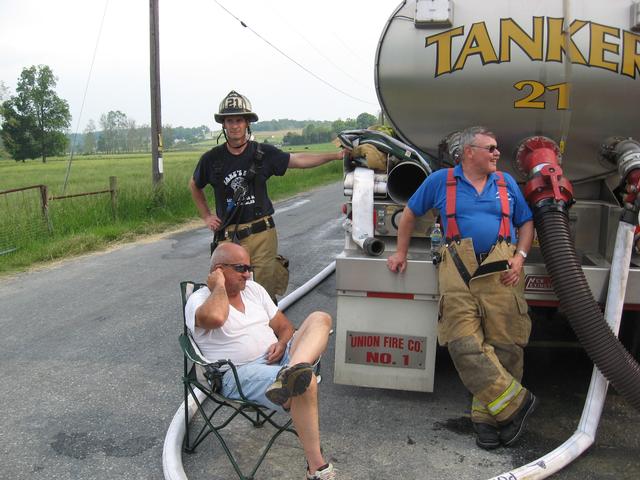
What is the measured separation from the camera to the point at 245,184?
4492 mm

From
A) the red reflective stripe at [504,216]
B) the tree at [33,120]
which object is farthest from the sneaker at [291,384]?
the tree at [33,120]

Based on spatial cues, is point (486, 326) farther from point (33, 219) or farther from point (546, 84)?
point (33, 219)

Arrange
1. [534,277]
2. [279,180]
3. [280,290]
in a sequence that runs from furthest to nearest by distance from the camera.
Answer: [279,180]
[280,290]
[534,277]

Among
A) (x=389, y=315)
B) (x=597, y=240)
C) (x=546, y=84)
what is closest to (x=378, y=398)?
(x=389, y=315)

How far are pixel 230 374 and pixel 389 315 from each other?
1111 millimetres

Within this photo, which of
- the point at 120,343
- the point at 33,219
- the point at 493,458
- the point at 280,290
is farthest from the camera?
the point at 33,219

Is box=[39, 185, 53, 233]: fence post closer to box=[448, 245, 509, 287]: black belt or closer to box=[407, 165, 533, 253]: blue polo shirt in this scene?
box=[407, 165, 533, 253]: blue polo shirt

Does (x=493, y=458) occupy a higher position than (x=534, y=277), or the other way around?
(x=534, y=277)

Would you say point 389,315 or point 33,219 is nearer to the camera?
point 389,315

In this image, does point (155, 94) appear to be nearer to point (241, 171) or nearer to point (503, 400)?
point (241, 171)

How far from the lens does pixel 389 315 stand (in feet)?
12.5

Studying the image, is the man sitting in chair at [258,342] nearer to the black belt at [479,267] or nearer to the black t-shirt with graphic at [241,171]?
the black belt at [479,267]

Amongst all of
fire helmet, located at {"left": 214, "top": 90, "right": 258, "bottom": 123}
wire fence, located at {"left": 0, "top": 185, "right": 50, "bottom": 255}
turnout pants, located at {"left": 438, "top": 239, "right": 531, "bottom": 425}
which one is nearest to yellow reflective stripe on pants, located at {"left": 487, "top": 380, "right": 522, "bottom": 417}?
turnout pants, located at {"left": 438, "top": 239, "right": 531, "bottom": 425}

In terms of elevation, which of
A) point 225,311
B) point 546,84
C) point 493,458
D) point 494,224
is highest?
point 546,84
